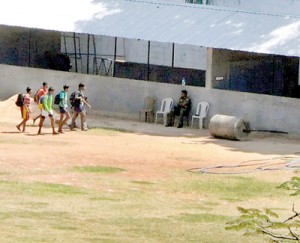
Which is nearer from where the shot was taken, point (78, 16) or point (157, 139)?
point (157, 139)

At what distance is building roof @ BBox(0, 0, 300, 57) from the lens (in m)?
36.5

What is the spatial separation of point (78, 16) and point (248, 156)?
13415mm

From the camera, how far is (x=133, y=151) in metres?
30.4

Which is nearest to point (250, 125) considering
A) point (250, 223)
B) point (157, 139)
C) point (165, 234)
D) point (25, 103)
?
point (157, 139)

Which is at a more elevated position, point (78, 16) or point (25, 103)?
point (78, 16)

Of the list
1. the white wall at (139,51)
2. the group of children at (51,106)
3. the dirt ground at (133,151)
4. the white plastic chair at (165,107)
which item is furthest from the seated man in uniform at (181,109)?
the white wall at (139,51)

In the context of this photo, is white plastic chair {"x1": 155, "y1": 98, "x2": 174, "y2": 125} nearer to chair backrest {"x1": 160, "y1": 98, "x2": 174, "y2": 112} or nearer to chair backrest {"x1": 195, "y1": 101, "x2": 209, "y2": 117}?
chair backrest {"x1": 160, "y1": 98, "x2": 174, "y2": 112}

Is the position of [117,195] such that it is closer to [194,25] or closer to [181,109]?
[181,109]

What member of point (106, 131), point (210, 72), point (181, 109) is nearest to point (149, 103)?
point (181, 109)

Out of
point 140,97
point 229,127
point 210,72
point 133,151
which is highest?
point 210,72

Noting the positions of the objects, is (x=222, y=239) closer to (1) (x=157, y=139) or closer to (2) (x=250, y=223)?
(2) (x=250, y=223)

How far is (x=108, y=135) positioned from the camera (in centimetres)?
3406

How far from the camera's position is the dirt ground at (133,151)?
26.2 m

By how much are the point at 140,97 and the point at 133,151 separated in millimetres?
8387
